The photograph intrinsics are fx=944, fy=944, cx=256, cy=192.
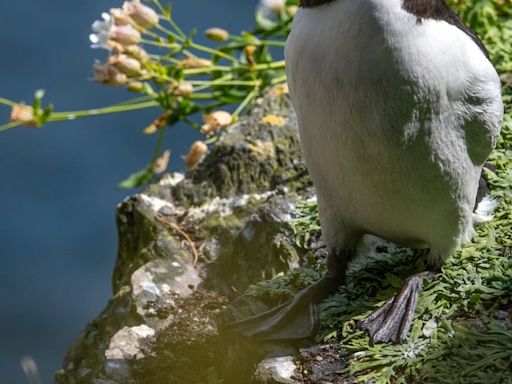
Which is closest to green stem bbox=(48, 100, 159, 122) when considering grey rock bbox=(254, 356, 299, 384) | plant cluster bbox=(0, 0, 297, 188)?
plant cluster bbox=(0, 0, 297, 188)

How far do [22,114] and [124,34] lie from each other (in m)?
0.61

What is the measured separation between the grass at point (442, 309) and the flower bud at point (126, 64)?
128cm

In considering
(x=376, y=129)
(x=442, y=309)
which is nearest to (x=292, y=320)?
(x=442, y=309)

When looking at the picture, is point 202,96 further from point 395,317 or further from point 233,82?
point 395,317

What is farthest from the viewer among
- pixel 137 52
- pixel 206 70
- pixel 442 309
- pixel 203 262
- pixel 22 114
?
pixel 206 70

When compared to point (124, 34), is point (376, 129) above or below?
below

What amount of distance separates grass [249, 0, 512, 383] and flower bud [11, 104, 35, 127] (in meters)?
1.48

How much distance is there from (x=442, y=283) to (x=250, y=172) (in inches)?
50.4

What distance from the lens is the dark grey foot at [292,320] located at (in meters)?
3.05

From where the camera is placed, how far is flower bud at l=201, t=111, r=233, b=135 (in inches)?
184

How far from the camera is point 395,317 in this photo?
2.95 m

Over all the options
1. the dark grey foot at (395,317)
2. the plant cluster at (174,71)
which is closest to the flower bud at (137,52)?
the plant cluster at (174,71)

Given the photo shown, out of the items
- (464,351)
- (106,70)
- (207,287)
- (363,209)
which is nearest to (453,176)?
(363,209)

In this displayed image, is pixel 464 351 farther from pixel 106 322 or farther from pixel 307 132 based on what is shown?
pixel 106 322
